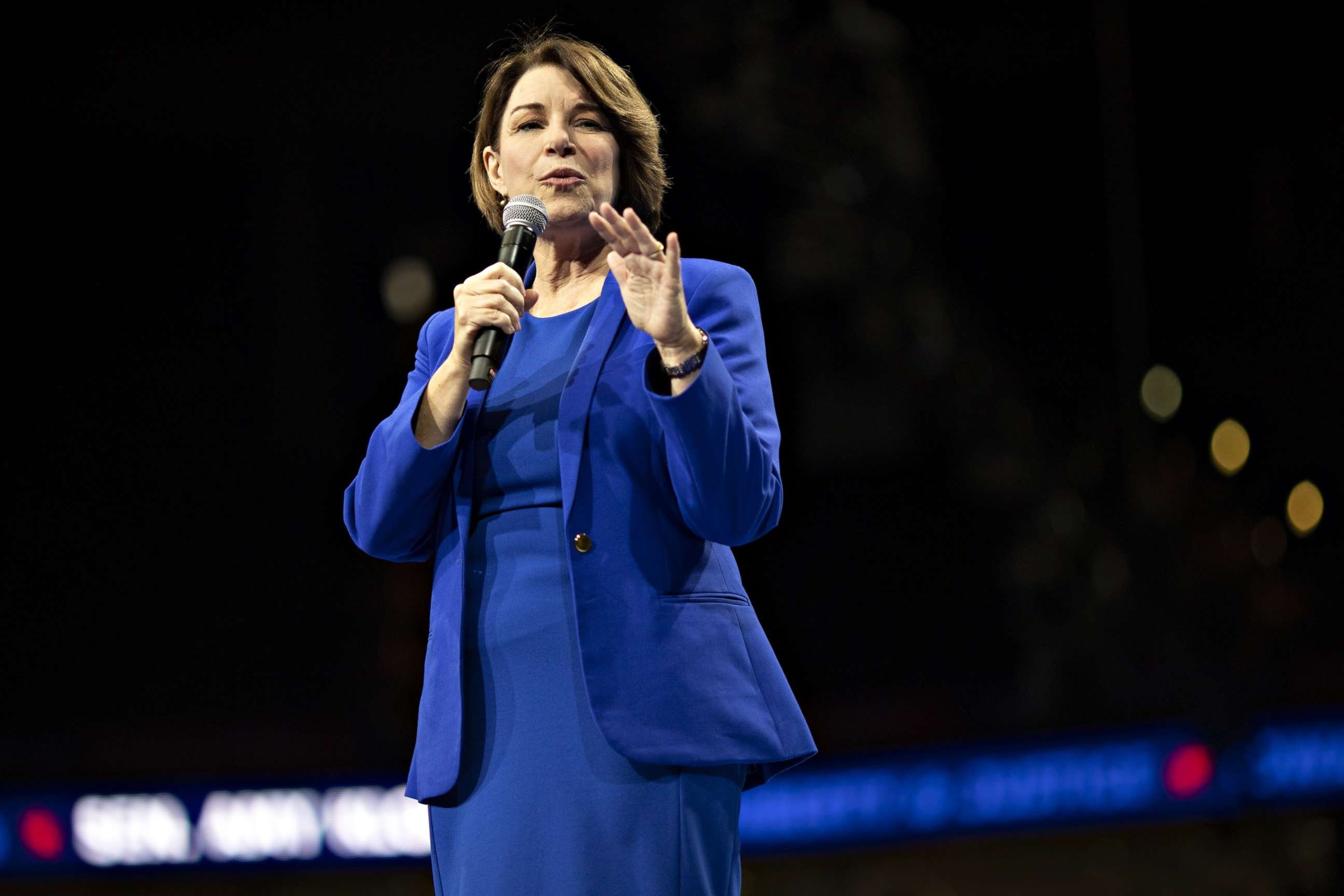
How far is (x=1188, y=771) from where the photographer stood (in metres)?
4.34

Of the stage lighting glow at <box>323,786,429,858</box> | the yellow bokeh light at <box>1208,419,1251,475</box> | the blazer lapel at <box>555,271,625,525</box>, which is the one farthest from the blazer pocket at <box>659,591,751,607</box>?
the yellow bokeh light at <box>1208,419,1251,475</box>

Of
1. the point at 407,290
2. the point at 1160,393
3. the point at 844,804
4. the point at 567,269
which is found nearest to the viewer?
the point at 567,269

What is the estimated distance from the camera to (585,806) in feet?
3.97

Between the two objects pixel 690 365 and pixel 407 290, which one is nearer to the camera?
pixel 690 365

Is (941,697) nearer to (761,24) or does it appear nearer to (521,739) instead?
(761,24)

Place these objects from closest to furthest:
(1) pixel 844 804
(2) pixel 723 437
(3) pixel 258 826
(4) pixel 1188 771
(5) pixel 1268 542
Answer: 1. (2) pixel 723 437
2. (3) pixel 258 826
3. (1) pixel 844 804
4. (4) pixel 1188 771
5. (5) pixel 1268 542

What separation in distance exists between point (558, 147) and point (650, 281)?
1.12ft

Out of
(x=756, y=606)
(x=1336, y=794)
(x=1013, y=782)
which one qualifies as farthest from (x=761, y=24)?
(x=1336, y=794)

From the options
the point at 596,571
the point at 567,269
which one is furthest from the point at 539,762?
the point at 567,269

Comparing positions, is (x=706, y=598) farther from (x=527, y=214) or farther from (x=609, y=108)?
(x=609, y=108)

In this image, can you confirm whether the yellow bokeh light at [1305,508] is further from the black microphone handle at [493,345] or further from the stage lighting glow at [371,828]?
the black microphone handle at [493,345]

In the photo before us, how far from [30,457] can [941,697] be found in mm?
3347

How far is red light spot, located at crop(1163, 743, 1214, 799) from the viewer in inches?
170

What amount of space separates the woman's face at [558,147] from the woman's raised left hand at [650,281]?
260 mm
